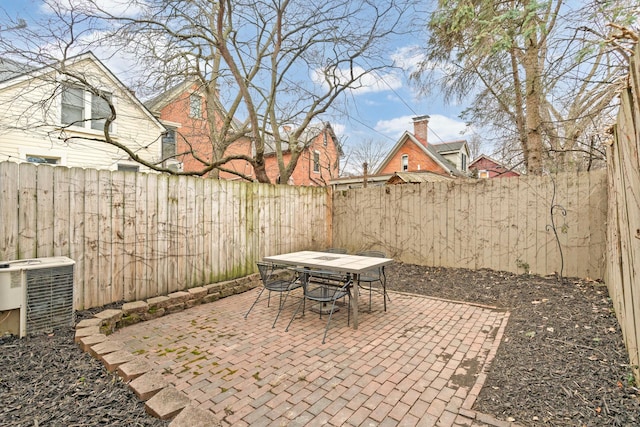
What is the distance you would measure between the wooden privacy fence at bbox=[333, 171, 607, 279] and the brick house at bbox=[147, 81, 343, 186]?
2797 millimetres

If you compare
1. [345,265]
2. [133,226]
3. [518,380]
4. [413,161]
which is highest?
[413,161]

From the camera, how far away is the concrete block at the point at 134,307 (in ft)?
12.6

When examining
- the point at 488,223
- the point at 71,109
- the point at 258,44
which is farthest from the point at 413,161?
the point at 71,109

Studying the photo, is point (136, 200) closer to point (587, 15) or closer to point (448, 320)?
point (448, 320)

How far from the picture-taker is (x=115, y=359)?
251 centimetres

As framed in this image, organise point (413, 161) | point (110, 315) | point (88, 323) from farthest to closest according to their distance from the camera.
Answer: point (413, 161)
point (110, 315)
point (88, 323)

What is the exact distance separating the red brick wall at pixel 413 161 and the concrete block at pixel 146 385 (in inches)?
741

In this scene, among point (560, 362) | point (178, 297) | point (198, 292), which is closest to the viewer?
point (560, 362)

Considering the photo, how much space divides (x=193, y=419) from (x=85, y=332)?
6.49 feet

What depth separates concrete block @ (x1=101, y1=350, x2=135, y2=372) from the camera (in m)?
2.43

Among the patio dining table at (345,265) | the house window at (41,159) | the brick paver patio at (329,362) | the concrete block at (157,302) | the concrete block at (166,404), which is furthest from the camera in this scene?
the house window at (41,159)

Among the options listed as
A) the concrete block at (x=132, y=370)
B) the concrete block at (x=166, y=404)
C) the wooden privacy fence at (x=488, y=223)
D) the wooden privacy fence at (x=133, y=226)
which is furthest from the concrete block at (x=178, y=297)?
the wooden privacy fence at (x=488, y=223)

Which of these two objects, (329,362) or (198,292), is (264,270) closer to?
(198,292)

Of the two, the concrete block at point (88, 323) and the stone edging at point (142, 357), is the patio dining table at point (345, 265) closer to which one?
the stone edging at point (142, 357)
